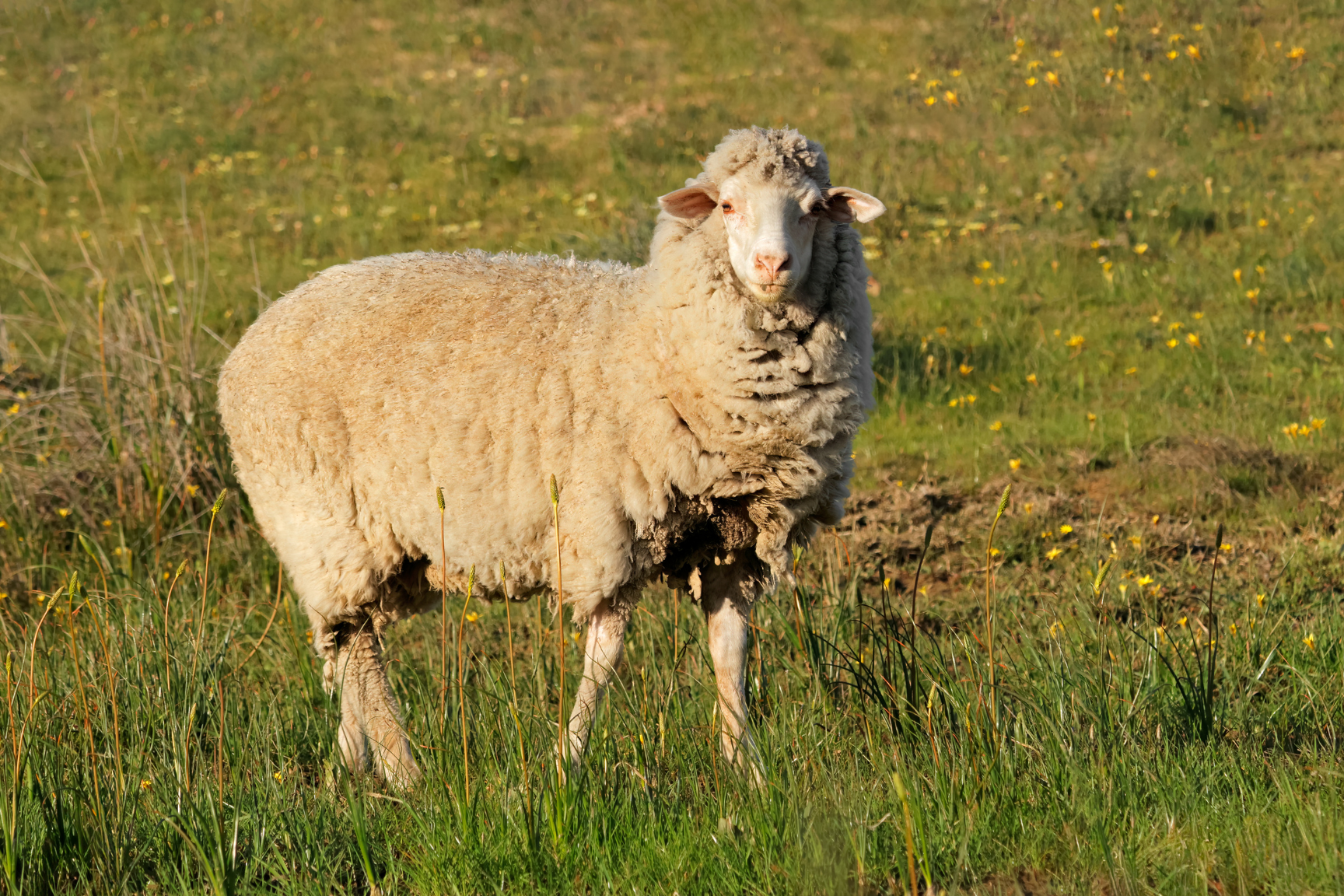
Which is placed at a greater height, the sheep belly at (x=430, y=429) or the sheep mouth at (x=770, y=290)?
the sheep mouth at (x=770, y=290)

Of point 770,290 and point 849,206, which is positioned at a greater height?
point 849,206

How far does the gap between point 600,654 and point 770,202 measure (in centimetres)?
133

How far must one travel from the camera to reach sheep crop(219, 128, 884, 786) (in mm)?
3238

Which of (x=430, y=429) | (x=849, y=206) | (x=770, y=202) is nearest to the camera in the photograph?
(x=770, y=202)

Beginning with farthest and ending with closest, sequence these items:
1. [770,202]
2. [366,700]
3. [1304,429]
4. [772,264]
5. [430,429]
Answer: [1304,429] < [366,700] < [430,429] < [770,202] < [772,264]

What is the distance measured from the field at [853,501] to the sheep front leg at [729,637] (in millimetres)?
105

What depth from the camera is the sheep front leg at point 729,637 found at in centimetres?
337

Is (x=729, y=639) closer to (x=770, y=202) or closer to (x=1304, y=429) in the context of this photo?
(x=770, y=202)

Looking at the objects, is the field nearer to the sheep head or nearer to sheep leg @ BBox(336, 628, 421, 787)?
sheep leg @ BBox(336, 628, 421, 787)

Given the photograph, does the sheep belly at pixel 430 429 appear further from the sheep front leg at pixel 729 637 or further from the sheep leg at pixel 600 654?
the sheep front leg at pixel 729 637

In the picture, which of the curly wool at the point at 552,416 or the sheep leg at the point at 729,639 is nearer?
the curly wool at the point at 552,416

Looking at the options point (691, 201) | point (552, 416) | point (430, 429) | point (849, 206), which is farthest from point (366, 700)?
point (849, 206)

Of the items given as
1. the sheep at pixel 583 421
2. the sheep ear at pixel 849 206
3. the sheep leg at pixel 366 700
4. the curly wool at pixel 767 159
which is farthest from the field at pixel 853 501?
the curly wool at pixel 767 159

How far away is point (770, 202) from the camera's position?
315 centimetres
